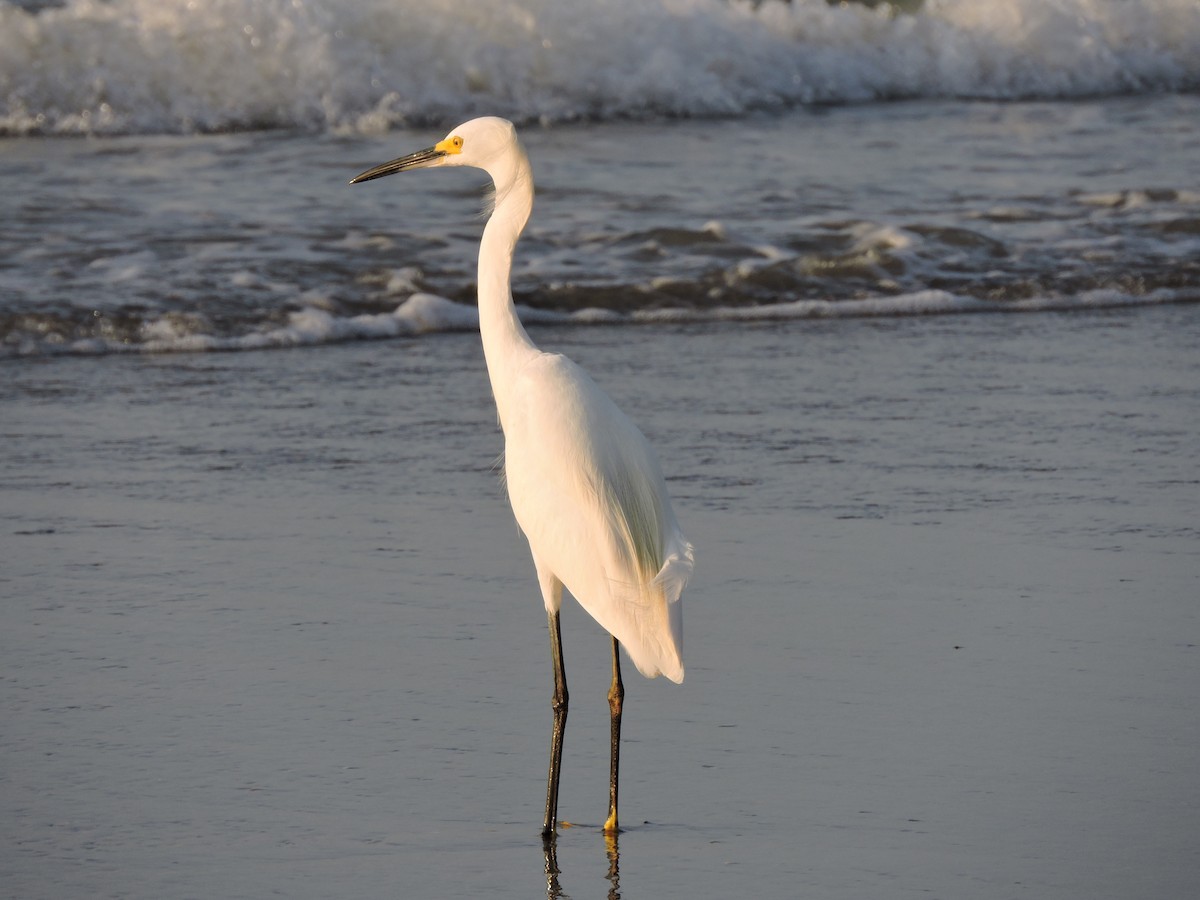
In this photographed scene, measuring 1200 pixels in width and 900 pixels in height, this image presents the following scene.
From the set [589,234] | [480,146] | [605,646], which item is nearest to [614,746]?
[605,646]

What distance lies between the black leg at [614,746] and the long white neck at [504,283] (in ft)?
1.85

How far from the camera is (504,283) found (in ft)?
11.6

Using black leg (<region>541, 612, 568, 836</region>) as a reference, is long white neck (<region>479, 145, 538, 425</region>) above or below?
above

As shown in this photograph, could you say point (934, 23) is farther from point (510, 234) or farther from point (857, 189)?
point (510, 234)

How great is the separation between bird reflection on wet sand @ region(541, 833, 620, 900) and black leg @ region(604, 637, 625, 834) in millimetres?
27

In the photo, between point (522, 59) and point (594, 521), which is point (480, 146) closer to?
point (594, 521)

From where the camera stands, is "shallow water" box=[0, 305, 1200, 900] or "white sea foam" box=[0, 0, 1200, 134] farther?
"white sea foam" box=[0, 0, 1200, 134]

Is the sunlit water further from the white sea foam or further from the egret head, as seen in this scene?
the egret head

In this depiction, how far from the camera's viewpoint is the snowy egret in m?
3.12

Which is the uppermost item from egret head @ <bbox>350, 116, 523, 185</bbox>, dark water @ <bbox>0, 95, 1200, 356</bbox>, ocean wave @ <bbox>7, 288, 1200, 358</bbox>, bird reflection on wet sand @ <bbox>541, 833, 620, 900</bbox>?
egret head @ <bbox>350, 116, 523, 185</bbox>

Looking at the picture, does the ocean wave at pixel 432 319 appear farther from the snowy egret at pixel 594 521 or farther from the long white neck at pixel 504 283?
the snowy egret at pixel 594 521

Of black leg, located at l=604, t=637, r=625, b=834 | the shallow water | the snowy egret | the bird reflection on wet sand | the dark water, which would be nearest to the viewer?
the bird reflection on wet sand

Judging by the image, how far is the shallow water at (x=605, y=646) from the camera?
289cm

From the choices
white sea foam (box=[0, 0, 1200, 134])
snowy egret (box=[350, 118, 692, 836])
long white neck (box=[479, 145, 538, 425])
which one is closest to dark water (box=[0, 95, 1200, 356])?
white sea foam (box=[0, 0, 1200, 134])
